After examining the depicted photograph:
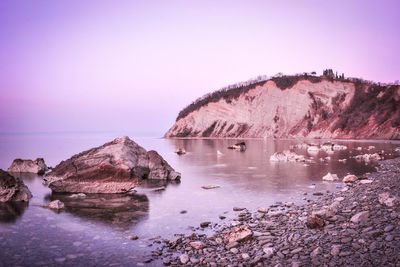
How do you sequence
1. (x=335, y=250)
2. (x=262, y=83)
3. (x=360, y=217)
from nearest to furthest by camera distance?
1. (x=335, y=250)
2. (x=360, y=217)
3. (x=262, y=83)

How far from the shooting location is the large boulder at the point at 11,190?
11.2 m

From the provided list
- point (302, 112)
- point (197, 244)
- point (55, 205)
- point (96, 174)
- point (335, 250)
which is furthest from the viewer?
point (302, 112)

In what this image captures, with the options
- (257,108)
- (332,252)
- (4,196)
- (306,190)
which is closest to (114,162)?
(4,196)

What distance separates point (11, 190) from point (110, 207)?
3.81 meters

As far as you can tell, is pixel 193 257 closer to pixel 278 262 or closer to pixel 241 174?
Result: pixel 278 262

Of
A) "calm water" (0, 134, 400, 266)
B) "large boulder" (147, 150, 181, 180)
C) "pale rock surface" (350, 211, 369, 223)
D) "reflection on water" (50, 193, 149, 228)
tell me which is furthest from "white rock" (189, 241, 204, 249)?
"large boulder" (147, 150, 181, 180)

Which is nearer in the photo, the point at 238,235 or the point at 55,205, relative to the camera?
the point at 238,235

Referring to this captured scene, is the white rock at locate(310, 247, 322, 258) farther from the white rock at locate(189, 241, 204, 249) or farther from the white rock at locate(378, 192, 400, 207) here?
the white rock at locate(378, 192, 400, 207)

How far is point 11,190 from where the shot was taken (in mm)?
11312

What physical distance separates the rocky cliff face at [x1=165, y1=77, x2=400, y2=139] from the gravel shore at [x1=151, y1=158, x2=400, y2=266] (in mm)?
64918

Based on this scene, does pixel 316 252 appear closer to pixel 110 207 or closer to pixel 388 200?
pixel 388 200

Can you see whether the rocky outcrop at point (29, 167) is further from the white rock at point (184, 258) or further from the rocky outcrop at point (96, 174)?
the white rock at point (184, 258)

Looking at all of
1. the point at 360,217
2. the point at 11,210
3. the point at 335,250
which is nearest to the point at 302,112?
the point at 360,217

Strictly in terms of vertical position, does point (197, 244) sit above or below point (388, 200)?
below
